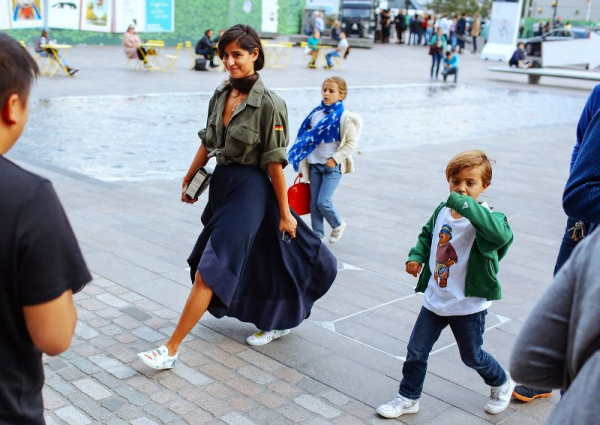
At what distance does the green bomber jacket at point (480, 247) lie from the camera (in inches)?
130

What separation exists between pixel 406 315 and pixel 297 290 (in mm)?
1026

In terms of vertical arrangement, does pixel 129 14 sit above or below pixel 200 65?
above

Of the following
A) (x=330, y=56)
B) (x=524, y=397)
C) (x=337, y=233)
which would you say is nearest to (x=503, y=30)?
(x=330, y=56)

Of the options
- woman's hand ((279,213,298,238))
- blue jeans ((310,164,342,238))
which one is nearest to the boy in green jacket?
woman's hand ((279,213,298,238))

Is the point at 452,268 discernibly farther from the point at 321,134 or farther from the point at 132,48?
the point at 132,48

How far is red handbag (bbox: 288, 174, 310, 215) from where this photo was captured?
6211 mm

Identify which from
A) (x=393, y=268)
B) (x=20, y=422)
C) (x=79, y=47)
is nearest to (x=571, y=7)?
(x=79, y=47)

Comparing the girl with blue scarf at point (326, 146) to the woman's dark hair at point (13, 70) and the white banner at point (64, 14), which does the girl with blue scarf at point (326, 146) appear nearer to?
the woman's dark hair at point (13, 70)

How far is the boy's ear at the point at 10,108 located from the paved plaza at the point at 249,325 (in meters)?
2.17

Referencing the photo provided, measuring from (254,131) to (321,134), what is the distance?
2.23 metres

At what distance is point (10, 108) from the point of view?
1.74 m

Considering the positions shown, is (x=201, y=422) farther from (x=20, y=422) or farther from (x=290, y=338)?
(x=20, y=422)

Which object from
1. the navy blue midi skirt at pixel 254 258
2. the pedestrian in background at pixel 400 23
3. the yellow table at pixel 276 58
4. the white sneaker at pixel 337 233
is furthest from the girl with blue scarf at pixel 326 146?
the pedestrian in background at pixel 400 23

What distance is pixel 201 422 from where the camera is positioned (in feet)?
11.8
